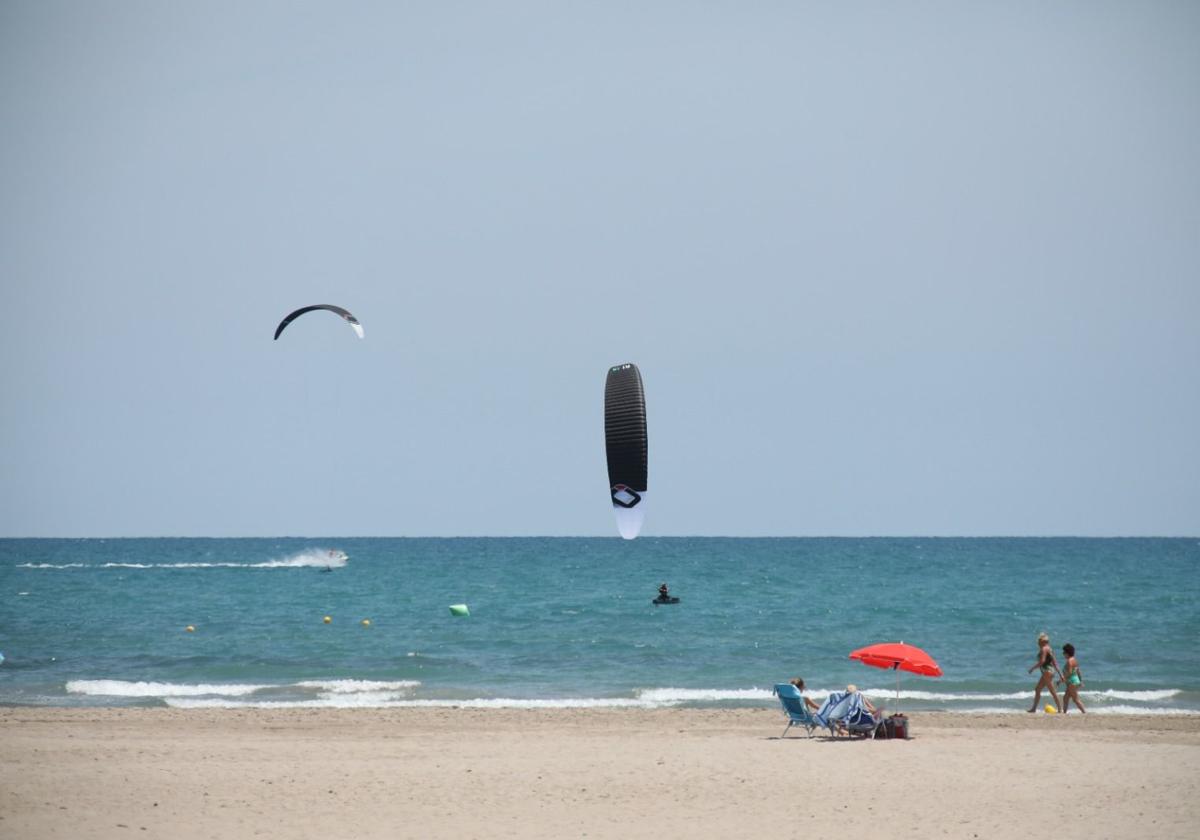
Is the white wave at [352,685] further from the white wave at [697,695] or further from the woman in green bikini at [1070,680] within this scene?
the woman in green bikini at [1070,680]

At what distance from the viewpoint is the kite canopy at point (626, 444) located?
15898 mm

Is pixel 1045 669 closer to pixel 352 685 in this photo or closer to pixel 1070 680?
pixel 1070 680

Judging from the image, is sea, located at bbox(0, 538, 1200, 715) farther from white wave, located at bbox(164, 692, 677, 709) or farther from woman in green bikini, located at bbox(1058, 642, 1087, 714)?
woman in green bikini, located at bbox(1058, 642, 1087, 714)

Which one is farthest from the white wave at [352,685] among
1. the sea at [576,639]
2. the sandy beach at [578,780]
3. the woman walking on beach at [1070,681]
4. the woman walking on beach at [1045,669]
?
the woman walking on beach at [1070,681]

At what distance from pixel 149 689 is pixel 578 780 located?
46.2ft

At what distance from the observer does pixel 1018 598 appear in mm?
58719

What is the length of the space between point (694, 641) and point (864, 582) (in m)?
38.7

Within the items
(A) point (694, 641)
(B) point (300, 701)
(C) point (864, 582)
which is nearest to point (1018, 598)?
(C) point (864, 582)

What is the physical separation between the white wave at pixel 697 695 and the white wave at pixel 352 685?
4890mm

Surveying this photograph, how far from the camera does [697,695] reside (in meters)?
25.0

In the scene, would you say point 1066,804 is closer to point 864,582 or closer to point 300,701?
point 300,701

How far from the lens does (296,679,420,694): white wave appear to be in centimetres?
2614

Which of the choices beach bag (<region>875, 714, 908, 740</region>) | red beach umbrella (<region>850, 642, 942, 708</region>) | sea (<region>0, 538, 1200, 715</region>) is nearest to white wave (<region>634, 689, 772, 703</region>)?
sea (<region>0, 538, 1200, 715</region>)

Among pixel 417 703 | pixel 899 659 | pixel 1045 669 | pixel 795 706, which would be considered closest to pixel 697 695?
pixel 417 703
